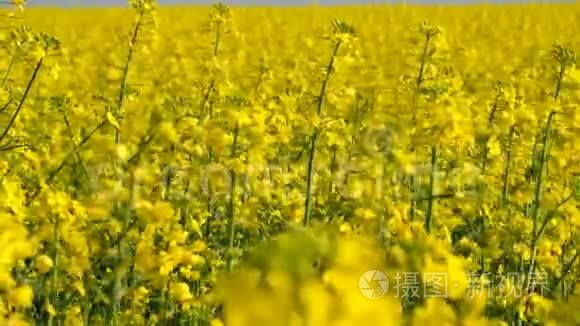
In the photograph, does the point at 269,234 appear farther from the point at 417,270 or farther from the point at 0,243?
the point at 417,270

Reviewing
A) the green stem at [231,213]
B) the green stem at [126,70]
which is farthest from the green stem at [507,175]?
the green stem at [126,70]

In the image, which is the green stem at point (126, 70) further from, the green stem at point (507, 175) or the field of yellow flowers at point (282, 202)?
the green stem at point (507, 175)

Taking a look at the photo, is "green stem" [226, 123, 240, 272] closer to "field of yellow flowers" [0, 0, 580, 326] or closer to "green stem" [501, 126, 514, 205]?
"field of yellow flowers" [0, 0, 580, 326]

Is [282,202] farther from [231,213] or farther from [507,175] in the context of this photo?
[507,175]

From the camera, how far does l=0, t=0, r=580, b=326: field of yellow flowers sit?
1.15 m

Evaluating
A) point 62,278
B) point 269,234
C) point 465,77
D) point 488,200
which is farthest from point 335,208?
point 465,77

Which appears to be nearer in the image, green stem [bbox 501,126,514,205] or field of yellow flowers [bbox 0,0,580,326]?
field of yellow flowers [bbox 0,0,580,326]

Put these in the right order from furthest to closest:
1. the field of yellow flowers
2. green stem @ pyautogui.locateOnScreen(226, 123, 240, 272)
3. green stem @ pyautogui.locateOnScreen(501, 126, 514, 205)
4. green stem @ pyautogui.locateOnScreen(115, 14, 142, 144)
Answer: green stem @ pyautogui.locateOnScreen(501, 126, 514, 205), green stem @ pyautogui.locateOnScreen(115, 14, 142, 144), green stem @ pyautogui.locateOnScreen(226, 123, 240, 272), the field of yellow flowers

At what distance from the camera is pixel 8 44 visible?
370cm

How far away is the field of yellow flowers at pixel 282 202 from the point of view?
1149 millimetres

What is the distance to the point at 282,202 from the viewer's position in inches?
171

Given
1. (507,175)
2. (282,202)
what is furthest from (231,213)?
(507,175)

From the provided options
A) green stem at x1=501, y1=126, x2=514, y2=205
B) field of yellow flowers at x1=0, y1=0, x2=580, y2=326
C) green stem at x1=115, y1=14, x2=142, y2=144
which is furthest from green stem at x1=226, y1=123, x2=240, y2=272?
green stem at x1=501, y1=126, x2=514, y2=205

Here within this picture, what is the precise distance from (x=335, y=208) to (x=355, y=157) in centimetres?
116
